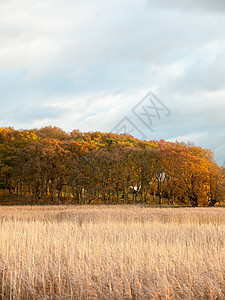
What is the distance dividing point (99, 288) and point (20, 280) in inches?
55.6

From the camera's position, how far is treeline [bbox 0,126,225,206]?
2969 centimetres

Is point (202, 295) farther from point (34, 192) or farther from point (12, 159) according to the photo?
point (12, 159)

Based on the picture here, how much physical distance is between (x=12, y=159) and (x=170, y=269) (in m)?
34.9

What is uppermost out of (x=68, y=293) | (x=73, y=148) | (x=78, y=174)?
(x=73, y=148)

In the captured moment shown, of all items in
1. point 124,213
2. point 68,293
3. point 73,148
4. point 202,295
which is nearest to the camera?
point 202,295

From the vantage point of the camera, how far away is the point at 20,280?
205 inches

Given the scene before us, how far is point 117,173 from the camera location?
30391 mm

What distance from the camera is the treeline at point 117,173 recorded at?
97.4 ft

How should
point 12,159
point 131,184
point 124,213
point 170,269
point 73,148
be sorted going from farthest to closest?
point 12,159 → point 73,148 → point 131,184 → point 124,213 → point 170,269

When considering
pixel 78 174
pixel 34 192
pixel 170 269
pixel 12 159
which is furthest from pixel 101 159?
pixel 170 269

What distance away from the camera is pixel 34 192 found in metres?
34.2

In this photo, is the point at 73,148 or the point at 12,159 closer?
the point at 73,148

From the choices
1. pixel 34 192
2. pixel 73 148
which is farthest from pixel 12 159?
pixel 73 148

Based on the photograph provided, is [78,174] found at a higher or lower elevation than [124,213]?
higher
